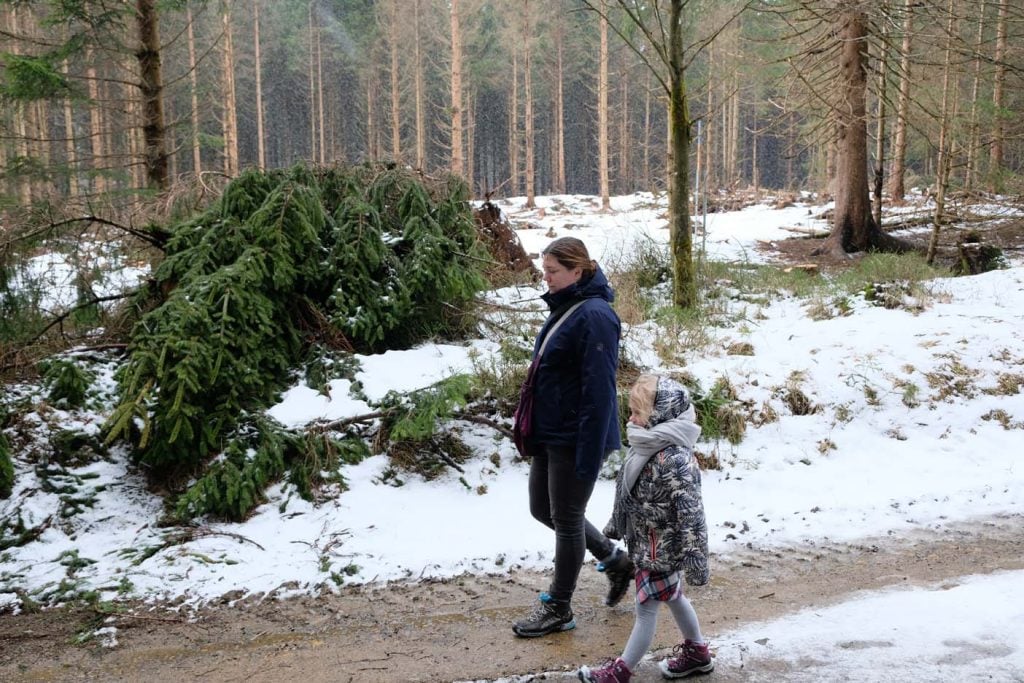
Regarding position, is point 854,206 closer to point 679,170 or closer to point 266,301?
point 679,170

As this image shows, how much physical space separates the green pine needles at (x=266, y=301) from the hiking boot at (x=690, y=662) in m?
3.01

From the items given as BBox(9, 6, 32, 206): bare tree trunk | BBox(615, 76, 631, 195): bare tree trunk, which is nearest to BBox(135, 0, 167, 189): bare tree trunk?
BBox(9, 6, 32, 206): bare tree trunk

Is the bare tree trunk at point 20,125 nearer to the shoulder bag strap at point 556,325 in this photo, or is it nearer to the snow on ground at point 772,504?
the snow on ground at point 772,504

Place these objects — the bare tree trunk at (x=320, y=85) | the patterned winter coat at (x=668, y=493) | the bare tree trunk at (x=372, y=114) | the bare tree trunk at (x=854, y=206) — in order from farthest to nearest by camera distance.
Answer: the bare tree trunk at (x=372, y=114) → the bare tree trunk at (x=320, y=85) → the bare tree trunk at (x=854, y=206) → the patterned winter coat at (x=668, y=493)

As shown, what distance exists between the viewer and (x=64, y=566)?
4.25 meters

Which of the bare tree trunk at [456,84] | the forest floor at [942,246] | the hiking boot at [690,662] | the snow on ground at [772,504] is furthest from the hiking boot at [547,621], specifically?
the bare tree trunk at [456,84]

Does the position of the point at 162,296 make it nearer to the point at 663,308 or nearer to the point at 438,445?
the point at 438,445

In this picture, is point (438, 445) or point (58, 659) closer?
point (58, 659)

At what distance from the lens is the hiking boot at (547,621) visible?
3.52 meters


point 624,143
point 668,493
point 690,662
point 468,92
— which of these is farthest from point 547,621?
point 624,143

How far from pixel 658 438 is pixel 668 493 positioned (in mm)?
236

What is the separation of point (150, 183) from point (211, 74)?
25478mm

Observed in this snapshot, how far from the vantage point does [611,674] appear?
3.03 meters

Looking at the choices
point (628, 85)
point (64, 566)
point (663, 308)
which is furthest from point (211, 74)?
point (64, 566)
